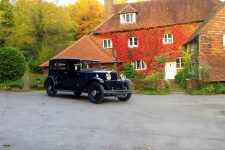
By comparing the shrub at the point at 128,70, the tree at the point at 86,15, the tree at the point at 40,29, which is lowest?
the shrub at the point at 128,70

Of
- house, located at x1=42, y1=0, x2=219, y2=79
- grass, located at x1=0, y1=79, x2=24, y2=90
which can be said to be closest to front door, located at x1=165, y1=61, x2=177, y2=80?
house, located at x1=42, y1=0, x2=219, y2=79

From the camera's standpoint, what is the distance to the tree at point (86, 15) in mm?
54781

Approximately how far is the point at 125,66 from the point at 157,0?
910 centimetres

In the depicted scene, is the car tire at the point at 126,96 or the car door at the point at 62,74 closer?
the car tire at the point at 126,96

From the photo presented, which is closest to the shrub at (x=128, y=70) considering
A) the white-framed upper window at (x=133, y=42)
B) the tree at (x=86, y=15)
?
the white-framed upper window at (x=133, y=42)

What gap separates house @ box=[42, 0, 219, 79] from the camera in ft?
116

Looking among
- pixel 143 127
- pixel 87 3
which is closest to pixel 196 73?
pixel 143 127

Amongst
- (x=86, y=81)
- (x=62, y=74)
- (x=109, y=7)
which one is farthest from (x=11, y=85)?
(x=109, y=7)

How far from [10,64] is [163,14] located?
58.3 feet

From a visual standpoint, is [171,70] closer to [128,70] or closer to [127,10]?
[128,70]

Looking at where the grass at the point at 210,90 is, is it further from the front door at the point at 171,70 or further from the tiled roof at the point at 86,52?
the front door at the point at 171,70

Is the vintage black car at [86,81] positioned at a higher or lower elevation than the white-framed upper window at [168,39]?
lower

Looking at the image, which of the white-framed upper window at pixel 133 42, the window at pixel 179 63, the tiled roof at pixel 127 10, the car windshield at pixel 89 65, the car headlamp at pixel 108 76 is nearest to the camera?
the car headlamp at pixel 108 76

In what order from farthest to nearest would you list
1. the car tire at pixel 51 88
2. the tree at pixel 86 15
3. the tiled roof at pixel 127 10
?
the tree at pixel 86 15, the tiled roof at pixel 127 10, the car tire at pixel 51 88
